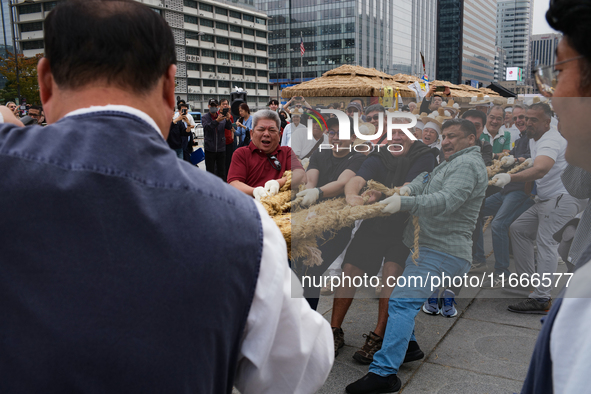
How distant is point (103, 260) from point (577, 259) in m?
1.05

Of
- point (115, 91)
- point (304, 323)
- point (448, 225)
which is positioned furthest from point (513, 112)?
point (115, 91)

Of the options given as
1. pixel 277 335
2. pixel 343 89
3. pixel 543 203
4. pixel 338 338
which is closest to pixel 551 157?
Result: pixel 543 203

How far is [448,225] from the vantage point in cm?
291

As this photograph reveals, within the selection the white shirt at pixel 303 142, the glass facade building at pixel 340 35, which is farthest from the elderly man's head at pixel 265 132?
the glass facade building at pixel 340 35

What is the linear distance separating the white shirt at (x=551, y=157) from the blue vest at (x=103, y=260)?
2.47 metres

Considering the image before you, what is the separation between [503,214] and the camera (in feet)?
10.0

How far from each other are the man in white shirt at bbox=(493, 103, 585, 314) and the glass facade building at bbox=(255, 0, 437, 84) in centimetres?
10240

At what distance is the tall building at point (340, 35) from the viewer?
10644 cm

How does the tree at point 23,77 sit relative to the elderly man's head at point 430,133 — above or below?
above

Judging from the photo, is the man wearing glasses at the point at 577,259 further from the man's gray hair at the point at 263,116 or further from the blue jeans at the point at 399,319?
the man's gray hair at the point at 263,116

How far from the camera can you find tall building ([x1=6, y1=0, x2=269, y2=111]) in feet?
264

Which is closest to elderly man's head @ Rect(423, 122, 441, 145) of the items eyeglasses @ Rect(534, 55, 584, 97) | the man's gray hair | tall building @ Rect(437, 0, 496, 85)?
eyeglasses @ Rect(534, 55, 584, 97)

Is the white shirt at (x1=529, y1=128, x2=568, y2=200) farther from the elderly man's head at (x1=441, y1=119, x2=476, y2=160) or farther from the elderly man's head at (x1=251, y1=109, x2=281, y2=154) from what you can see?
the elderly man's head at (x1=251, y1=109, x2=281, y2=154)

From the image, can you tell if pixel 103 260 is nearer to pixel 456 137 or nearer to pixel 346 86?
Result: pixel 456 137
